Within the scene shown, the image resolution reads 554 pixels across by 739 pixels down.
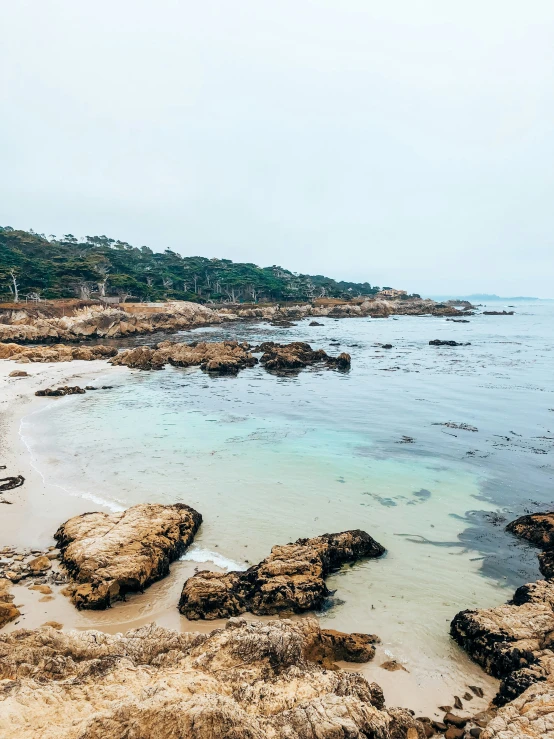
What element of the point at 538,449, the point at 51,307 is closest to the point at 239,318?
the point at 51,307

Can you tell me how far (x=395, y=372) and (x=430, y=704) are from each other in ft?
80.8

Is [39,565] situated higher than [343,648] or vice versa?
[343,648]

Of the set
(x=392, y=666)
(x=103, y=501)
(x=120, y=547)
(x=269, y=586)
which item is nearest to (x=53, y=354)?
(x=103, y=501)

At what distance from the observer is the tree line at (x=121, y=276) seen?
62656mm

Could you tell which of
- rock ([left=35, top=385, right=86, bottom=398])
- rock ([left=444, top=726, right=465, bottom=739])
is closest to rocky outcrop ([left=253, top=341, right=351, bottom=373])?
rock ([left=35, top=385, right=86, bottom=398])

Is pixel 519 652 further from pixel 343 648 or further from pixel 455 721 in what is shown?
pixel 343 648

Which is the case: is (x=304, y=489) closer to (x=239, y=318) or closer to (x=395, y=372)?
(x=395, y=372)

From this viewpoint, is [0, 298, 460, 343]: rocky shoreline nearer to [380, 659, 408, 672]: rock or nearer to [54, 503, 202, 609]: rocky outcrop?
[54, 503, 202, 609]: rocky outcrop

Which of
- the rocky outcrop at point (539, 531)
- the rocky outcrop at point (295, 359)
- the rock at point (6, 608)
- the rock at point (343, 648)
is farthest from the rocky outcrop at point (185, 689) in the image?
the rocky outcrop at point (295, 359)

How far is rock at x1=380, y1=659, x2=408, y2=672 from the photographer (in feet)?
16.4

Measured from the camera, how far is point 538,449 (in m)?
13.1

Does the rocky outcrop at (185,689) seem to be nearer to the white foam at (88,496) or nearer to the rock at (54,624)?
the rock at (54,624)

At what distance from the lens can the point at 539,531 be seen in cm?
794

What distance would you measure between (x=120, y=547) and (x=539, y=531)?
24.8 feet
